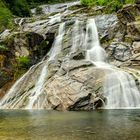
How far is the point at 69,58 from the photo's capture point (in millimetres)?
43750

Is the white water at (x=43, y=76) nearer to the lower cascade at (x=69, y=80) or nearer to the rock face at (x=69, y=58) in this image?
the lower cascade at (x=69, y=80)

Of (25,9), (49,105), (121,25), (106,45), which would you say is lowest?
(49,105)

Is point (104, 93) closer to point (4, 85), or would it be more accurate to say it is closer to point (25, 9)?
A: point (4, 85)

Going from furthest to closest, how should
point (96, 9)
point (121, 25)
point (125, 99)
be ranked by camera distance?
1. point (96, 9)
2. point (121, 25)
3. point (125, 99)

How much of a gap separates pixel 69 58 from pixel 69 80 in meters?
6.05

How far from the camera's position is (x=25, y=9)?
3231 inches

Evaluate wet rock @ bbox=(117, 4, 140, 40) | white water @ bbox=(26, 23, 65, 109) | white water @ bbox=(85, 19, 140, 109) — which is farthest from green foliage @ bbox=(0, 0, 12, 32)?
white water @ bbox=(85, 19, 140, 109)

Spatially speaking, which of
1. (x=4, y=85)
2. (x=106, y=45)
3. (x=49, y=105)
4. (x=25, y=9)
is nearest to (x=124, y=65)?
(x=106, y=45)

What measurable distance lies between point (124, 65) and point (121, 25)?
35.8ft

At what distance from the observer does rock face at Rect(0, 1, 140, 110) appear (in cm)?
3572

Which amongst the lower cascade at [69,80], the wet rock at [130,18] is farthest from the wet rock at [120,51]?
the wet rock at [130,18]

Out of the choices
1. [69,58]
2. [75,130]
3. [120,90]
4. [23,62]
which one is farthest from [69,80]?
[75,130]

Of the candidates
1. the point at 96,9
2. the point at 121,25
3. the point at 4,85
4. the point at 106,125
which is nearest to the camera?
the point at 106,125

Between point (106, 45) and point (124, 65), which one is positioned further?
point (106, 45)
